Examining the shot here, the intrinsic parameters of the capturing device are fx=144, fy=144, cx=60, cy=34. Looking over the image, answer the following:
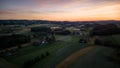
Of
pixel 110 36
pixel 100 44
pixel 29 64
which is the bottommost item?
pixel 29 64

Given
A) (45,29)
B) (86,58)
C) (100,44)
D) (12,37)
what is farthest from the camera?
(45,29)

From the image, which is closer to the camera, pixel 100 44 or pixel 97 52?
pixel 97 52

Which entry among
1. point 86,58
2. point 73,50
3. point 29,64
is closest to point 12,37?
point 29,64

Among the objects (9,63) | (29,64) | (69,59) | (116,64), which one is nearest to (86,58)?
(69,59)

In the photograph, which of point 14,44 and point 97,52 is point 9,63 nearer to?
point 14,44

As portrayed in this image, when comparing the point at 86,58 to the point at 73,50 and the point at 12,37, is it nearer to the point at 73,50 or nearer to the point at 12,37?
the point at 73,50

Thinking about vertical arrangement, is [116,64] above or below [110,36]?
below

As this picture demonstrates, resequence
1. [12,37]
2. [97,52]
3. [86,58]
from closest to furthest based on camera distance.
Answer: [86,58] < [97,52] < [12,37]

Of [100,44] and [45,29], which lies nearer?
[100,44]

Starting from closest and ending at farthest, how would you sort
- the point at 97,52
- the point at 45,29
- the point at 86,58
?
the point at 86,58, the point at 97,52, the point at 45,29
